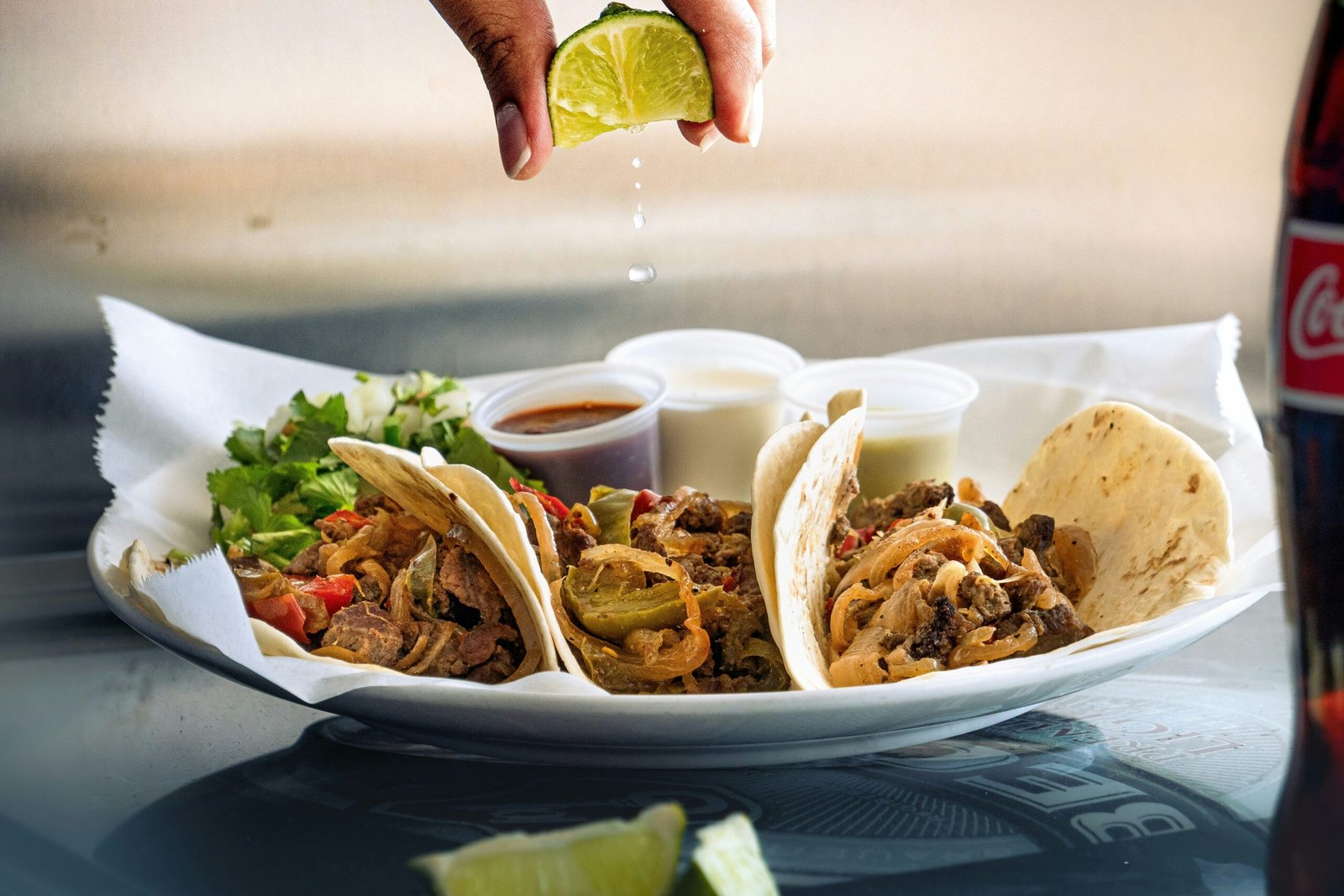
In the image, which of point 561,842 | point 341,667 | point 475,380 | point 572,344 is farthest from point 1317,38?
point 572,344

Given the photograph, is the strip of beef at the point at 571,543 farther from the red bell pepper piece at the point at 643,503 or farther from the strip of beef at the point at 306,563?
the strip of beef at the point at 306,563

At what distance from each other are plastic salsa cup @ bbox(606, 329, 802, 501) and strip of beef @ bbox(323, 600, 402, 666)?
120 cm

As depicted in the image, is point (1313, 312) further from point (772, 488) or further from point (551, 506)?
point (551, 506)

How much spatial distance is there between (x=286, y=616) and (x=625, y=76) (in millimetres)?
1006

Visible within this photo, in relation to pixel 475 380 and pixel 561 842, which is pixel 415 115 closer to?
pixel 475 380

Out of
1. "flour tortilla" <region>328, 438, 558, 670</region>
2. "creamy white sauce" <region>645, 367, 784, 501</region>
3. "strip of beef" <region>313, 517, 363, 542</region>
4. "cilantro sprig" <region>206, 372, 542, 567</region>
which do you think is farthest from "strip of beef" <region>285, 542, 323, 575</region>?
"creamy white sauce" <region>645, 367, 784, 501</region>

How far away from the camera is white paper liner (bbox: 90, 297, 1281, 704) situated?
7.72ft

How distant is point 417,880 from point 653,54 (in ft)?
4.48

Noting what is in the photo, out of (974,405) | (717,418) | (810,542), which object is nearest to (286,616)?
(810,542)

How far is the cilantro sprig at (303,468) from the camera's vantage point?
97.8 inches

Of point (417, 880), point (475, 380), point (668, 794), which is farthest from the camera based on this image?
point (475, 380)

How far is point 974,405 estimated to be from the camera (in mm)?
2996

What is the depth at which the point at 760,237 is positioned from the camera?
4.18 metres

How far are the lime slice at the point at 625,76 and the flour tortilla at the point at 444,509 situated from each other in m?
0.63
